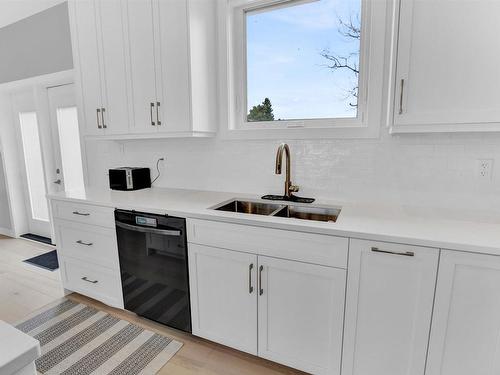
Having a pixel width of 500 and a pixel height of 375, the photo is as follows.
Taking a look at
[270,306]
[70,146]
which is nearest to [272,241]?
[270,306]

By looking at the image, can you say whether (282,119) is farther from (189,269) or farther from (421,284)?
(421,284)

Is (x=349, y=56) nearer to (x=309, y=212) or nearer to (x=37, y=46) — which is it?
(x=309, y=212)

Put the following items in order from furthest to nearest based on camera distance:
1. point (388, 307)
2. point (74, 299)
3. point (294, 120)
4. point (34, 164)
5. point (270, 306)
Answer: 1. point (34, 164)
2. point (74, 299)
3. point (294, 120)
4. point (270, 306)
5. point (388, 307)

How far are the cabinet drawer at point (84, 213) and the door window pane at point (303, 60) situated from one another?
1294 millimetres

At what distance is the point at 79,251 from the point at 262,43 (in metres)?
2.19

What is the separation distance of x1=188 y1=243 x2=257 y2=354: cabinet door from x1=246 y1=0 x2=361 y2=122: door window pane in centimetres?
114

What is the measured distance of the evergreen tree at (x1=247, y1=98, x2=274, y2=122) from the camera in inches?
86.5

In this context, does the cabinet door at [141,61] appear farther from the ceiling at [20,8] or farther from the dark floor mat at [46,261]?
the dark floor mat at [46,261]

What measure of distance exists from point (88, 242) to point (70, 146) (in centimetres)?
158

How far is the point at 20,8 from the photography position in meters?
2.97

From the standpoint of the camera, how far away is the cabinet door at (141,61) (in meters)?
2.03

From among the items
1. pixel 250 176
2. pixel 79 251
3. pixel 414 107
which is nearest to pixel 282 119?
pixel 250 176

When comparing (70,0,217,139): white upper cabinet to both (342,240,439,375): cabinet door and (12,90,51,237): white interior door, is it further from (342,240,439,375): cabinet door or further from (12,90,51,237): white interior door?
(12,90,51,237): white interior door

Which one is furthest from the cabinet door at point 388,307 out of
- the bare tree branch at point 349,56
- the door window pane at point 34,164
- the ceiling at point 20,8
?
the door window pane at point 34,164
